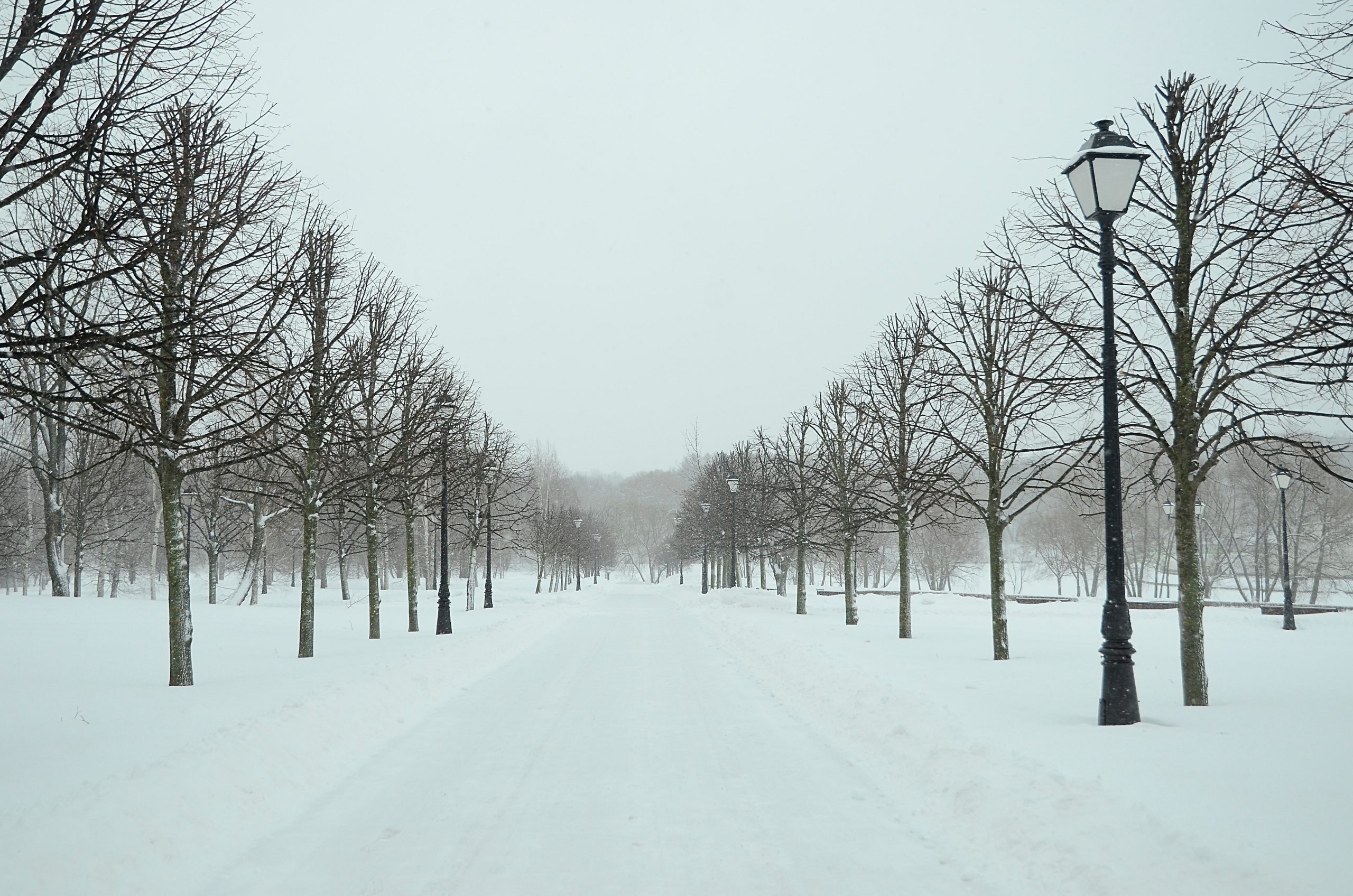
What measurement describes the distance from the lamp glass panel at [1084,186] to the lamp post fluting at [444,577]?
14620 millimetres

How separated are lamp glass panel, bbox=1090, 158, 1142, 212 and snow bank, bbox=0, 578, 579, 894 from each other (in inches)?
347

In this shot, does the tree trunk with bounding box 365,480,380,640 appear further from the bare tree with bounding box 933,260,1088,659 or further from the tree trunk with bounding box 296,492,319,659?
the bare tree with bounding box 933,260,1088,659

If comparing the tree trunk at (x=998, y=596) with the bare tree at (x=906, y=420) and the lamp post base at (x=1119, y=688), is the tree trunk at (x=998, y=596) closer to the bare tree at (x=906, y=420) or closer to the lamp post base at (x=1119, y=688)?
the bare tree at (x=906, y=420)

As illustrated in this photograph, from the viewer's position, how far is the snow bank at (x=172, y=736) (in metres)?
4.58

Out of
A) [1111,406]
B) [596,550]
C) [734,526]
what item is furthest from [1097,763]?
[596,550]

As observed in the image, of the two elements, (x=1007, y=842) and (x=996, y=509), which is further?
(x=996, y=509)

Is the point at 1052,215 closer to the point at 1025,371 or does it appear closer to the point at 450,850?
the point at 1025,371

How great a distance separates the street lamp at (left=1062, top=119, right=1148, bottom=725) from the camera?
7020mm

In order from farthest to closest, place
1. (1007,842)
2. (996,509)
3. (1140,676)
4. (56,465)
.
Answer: (56,465), (996,509), (1140,676), (1007,842)

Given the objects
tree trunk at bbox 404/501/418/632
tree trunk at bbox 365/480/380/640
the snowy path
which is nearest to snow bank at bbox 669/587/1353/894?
the snowy path

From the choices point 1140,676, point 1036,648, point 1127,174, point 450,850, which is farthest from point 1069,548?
point 450,850

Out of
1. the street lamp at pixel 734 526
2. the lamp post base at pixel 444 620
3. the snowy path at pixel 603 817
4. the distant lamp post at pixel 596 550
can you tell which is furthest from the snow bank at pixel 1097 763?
the distant lamp post at pixel 596 550

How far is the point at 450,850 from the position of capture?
5.00 meters

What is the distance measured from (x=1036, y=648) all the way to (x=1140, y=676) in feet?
14.8
